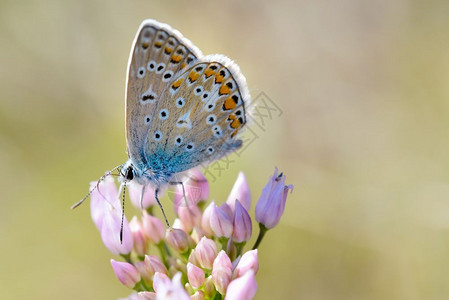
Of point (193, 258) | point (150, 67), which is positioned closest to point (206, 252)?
point (193, 258)

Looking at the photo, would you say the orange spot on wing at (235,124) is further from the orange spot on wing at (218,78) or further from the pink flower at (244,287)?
the pink flower at (244,287)

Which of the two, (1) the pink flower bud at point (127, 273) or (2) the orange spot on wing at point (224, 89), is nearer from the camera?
(1) the pink flower bud at point (127, 273)

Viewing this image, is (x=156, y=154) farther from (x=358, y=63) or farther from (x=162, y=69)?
(x=358, y=63)

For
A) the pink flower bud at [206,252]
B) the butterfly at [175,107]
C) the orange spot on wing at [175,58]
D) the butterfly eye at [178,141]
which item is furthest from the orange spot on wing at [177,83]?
the pink flower bud at [206,252]

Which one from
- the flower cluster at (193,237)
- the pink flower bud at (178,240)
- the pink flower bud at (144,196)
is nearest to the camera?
the flower cluster at (193,237)

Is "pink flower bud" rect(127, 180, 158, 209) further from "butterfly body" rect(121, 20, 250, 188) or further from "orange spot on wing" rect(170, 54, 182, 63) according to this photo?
"orange spot on wing" rect(170, 54, 182, 63)

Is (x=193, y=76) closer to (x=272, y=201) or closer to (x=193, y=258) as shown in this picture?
(x=272, y=201)

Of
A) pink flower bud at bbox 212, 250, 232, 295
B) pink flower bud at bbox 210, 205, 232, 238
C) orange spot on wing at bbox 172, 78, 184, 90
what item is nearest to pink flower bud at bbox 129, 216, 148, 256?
pink flower bud at bbox 210, 205, 232, 238

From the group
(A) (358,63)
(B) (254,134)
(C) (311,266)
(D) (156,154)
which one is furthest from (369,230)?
(D) (156,154)

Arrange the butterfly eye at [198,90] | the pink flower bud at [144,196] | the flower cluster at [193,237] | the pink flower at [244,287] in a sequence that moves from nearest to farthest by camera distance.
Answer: the pink flower at [244,287] → the flower cluster at [193,237] → the butterfly eye at [198,90] → the pink flower bud at [144,196]
